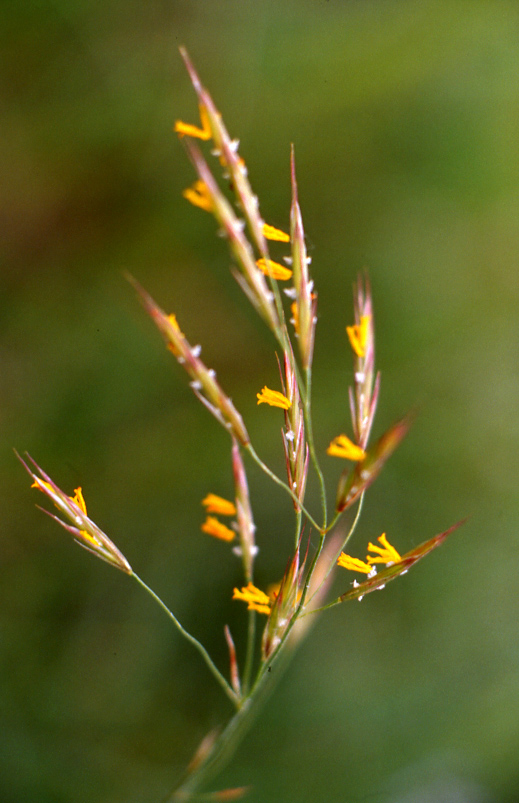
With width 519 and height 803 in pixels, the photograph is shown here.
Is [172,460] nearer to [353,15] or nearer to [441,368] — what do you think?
[441,368]

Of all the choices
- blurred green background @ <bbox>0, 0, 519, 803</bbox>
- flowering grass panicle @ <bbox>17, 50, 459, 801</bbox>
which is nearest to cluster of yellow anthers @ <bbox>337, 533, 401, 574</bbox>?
flowering grass panicle @ <bbox>17, 50, 459, 801</bbox>

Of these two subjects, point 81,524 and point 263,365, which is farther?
point 263,365

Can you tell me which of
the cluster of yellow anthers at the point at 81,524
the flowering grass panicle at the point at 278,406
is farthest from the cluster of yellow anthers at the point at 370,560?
the cluster of yellow anthers at the point at 81,524

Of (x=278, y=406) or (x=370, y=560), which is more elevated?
(x=278, y=406)

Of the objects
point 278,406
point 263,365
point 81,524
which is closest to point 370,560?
point 278,406

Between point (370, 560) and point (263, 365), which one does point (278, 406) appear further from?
point (263, 365)

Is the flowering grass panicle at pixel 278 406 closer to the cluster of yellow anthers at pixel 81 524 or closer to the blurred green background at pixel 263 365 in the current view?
the cluster of yellow anthers at pixel 81 524

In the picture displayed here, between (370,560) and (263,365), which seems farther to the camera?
(263,365)

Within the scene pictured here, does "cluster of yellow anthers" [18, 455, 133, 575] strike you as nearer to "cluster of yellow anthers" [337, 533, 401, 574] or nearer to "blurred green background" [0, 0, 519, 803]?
"cluster of yellow anthers" [337, 533, 401, 574]

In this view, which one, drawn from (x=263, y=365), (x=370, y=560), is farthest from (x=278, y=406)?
(x=263, y=365)
